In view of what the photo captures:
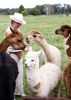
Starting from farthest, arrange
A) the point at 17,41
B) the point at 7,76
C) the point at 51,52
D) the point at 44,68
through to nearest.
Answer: the point at 51,52 < the point at 44,68 < the point at 17,41 < the point at 7,76

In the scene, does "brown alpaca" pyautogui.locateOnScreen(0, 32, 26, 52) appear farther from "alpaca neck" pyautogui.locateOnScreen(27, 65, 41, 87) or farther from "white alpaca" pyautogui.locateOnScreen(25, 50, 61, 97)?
"alpaca neck" pyautogui.locateOnScreen(27, 65, 41, 87)

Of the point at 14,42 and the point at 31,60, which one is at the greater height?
the point at 14,42

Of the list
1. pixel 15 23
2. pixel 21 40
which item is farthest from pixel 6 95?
pixel 15 23

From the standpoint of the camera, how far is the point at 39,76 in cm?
543

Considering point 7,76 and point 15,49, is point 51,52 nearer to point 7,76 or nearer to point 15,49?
point 15,49

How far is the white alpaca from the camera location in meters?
5.32

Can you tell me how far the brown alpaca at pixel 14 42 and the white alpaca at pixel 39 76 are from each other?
200mm

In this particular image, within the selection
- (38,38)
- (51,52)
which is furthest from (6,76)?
(51,52)

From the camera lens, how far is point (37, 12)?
5338 centimetres

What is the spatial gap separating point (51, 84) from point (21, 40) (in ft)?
2.78

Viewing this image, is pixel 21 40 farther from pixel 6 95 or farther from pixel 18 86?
pixel 6 95

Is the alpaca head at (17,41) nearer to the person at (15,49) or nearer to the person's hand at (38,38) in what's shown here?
the person at (15,49)

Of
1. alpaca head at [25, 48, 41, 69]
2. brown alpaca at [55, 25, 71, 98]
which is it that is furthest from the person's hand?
alpaca head at [25, 48, 41, 69]

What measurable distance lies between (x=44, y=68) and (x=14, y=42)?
723 mm
